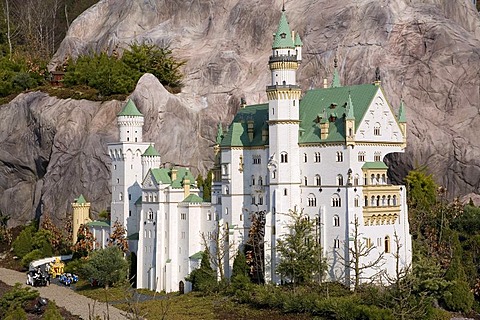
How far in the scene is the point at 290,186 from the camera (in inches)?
2707

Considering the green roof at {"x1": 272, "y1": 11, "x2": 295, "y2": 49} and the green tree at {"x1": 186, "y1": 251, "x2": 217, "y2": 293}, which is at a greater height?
the green roof at {"x1": 272, "y1": 11, "x2": 295, "y2": 49}

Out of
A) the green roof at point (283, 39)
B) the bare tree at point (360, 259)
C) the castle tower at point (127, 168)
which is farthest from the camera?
the castle tower at point (127, 168)

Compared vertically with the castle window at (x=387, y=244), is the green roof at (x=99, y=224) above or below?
above

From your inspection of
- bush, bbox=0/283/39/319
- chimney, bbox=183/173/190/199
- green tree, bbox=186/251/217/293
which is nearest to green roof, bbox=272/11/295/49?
chimney, bbox=183/173/190/199

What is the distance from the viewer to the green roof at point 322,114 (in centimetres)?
6806

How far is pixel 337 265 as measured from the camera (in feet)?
221

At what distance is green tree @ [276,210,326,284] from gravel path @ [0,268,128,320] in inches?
464

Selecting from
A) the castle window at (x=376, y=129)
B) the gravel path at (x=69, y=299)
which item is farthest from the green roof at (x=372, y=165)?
the gravel path at (x=69, y=299)

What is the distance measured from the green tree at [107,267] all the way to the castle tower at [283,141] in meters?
12.4

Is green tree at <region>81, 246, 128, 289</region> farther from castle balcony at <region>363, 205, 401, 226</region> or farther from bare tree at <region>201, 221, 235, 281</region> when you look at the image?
castle balcony at <region>363, 205, 401, 226</region>

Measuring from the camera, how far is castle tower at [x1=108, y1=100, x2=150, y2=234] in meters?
79.6

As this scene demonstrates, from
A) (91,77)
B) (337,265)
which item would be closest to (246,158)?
(337,265)

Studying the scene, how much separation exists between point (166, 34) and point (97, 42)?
10.1m

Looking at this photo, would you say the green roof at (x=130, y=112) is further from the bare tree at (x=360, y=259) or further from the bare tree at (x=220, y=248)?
the bare tree at (x=360, y=259)
